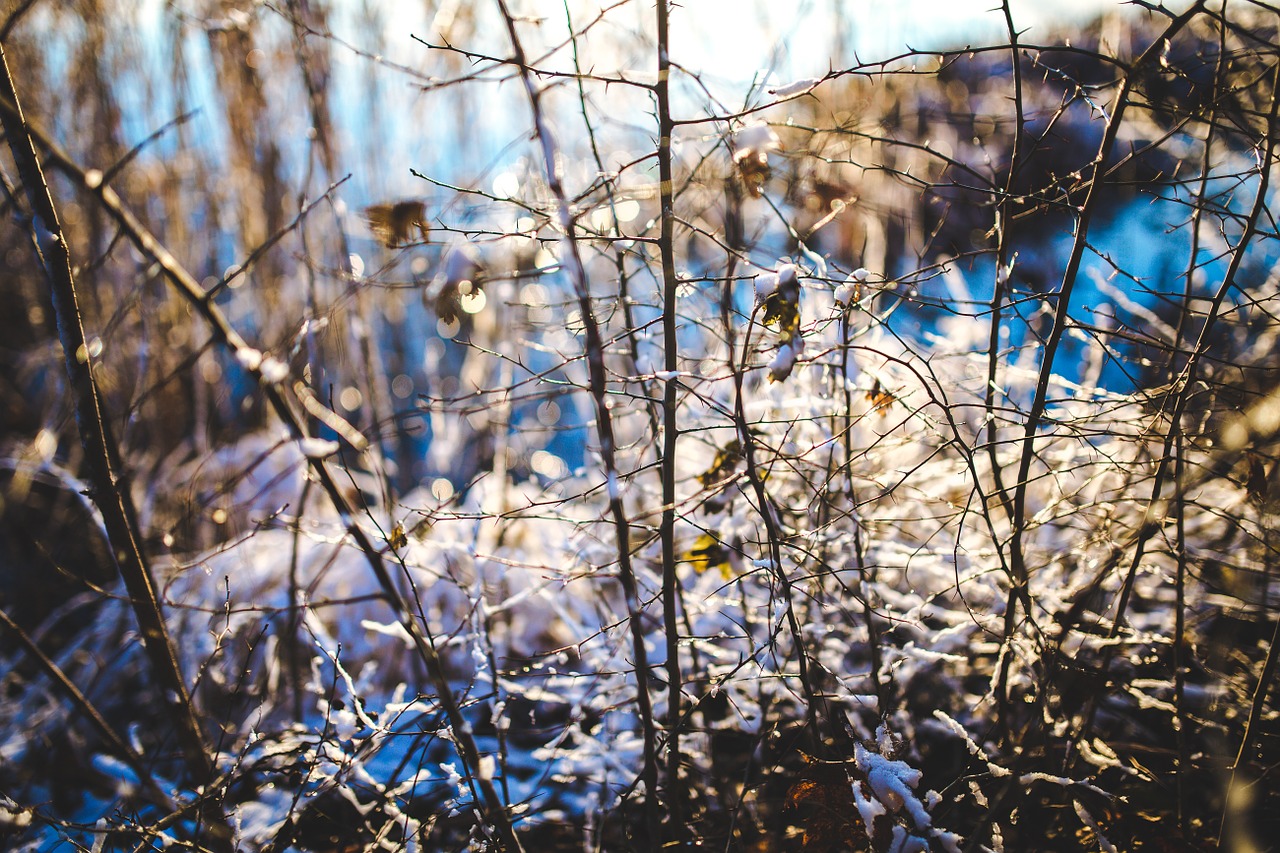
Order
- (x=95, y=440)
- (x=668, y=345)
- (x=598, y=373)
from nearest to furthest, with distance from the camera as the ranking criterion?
(x=598, y=373) < (x=668, y=345) < (x=95, y=440)

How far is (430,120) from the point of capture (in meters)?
5.48

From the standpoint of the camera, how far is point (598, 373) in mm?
1292

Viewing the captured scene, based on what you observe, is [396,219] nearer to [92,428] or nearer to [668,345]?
[668,345]

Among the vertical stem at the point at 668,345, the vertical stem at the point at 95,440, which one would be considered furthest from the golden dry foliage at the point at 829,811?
the vertical stem at the point at 95,440

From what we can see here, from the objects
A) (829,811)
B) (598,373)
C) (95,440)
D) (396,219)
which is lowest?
(829,811)

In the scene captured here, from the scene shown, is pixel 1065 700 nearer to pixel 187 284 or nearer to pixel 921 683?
pixel 921 683

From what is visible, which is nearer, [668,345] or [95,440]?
[668,345]

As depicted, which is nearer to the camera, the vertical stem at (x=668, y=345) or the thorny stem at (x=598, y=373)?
the thorny stem at (x=598, y=373)

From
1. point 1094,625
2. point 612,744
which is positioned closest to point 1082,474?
point 1094,625

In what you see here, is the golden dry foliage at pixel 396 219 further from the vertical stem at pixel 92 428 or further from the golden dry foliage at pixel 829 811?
the golden dry foliage at pixel 829 811

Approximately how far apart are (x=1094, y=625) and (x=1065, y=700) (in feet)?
0.69

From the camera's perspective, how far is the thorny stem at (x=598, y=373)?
3.79 ft

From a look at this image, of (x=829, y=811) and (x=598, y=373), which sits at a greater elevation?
(x=598, y=373)

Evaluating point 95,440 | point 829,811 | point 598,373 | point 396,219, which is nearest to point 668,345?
point 598,373
